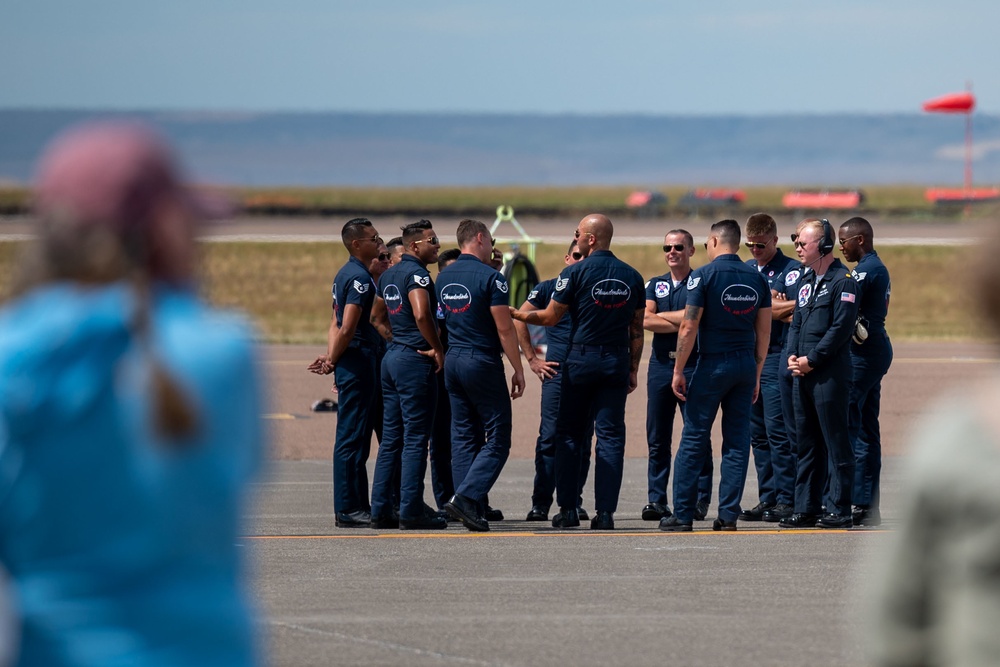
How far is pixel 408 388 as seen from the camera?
33.5 feet

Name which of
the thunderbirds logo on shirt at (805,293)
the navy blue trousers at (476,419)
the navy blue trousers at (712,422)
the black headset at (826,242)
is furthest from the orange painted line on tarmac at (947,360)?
the navy blue trousers at (476,419)

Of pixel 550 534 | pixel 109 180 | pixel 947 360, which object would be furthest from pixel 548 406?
pixel 947 360

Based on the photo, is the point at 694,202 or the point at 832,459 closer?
the point at 832,459

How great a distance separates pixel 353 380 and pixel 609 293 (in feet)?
5.86

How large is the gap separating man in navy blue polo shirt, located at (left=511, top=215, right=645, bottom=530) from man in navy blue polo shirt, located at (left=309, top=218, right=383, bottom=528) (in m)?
1.18

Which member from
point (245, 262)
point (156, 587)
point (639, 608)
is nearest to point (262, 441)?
point (156, 587)

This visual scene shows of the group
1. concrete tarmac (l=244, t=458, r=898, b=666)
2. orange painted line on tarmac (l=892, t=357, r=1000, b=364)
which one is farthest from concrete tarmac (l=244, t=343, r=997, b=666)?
orange painted line on tarmac (l=892, t=357, r=1000, b=364)

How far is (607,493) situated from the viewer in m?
10.1

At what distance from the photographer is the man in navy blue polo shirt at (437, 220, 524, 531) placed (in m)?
10.1

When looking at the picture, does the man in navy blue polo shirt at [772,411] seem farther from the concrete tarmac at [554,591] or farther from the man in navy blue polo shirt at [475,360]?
the man in navy blue polo shirt at [475,360]

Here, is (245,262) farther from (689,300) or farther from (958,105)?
(958,105)

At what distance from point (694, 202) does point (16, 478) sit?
9150 centimetres

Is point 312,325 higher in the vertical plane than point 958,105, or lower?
lower

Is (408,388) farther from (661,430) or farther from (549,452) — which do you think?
(661,430)
